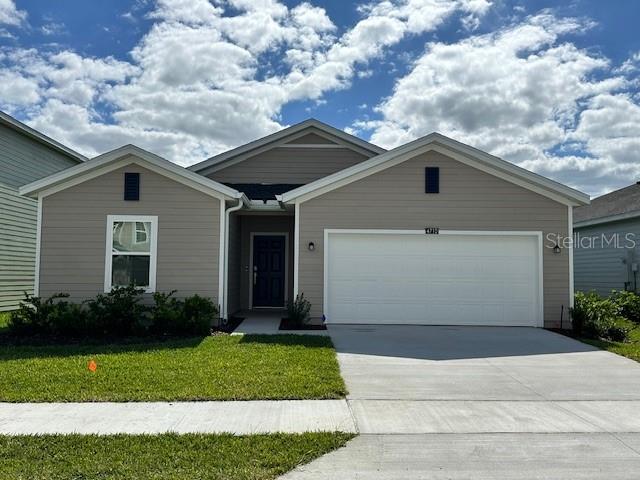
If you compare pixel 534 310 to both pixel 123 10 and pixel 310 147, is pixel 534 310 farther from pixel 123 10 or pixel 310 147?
pixel 123 10

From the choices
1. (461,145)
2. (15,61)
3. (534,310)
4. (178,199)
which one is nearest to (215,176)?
(178,199)

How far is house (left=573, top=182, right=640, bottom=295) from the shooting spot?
16.4 meters

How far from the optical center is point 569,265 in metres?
11.8

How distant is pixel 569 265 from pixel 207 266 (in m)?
7.95

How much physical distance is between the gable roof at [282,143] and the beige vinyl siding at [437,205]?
3.75 m

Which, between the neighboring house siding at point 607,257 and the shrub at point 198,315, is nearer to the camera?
the shrub at point 198,315

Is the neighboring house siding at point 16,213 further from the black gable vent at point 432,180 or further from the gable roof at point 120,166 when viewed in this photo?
the black gable vent at point 432,180

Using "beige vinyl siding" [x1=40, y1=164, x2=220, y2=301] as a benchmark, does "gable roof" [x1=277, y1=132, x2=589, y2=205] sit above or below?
above

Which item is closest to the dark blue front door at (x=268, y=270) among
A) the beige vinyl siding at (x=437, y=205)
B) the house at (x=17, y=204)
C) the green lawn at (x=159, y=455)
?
the beige vinyl siding at (x=437, y=205)

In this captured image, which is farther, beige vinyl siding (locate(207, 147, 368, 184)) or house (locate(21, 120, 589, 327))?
beige vinyl siding (locate(207, 147, 368, 184))

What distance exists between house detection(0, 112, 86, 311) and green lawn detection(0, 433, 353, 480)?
12.3 metres

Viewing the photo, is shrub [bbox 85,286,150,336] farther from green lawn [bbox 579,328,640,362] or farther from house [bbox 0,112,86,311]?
green lawn [bbox 579,328,640,362]

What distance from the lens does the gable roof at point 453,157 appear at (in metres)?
11.7

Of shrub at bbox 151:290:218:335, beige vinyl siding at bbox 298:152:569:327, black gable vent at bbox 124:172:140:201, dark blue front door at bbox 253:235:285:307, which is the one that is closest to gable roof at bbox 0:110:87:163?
black gable vent at bbox 124:172:140:201
